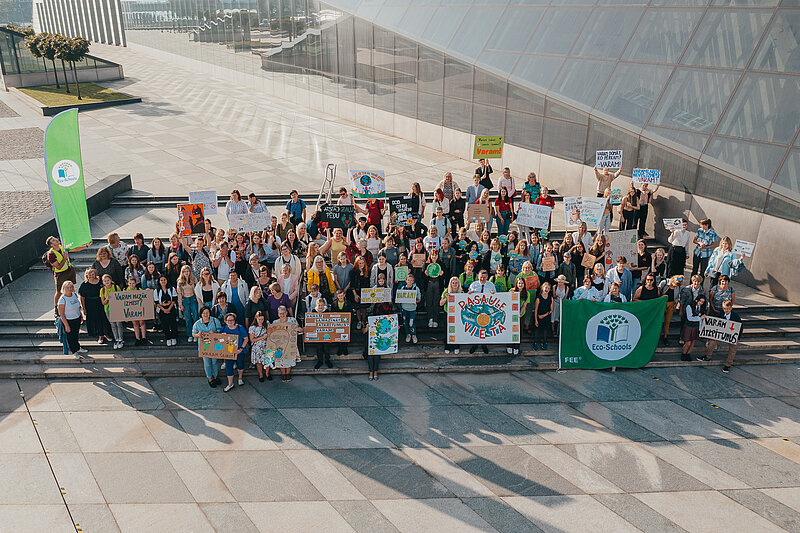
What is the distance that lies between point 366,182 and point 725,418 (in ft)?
33.2

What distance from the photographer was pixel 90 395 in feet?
38.4

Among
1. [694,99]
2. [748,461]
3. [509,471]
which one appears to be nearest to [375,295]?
[509,471]

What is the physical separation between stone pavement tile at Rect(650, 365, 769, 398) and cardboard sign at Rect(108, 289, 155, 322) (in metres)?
10.4

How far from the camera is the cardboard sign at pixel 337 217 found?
1512cm

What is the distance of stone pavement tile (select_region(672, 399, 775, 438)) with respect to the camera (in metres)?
10.7

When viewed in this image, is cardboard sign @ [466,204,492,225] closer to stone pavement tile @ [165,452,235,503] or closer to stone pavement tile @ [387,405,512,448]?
stone pavement tile @ [387,405,512,448]

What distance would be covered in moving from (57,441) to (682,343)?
482 inches

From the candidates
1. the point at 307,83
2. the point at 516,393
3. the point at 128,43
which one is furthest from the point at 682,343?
the point at 128,43

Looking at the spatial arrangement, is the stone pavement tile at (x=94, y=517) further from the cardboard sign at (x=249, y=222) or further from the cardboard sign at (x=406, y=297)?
the cardboard sign at (x=249, y=222)

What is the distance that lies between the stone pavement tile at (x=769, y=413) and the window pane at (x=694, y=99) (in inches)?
312

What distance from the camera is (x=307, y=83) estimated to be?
120 feet

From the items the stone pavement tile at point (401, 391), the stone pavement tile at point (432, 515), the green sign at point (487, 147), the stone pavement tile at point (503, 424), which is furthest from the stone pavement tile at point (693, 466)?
the green sign at point (487, 147)

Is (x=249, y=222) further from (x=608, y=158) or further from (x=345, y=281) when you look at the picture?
(x=608, y=158)

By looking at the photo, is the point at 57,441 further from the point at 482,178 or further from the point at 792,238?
the point at 792,238
